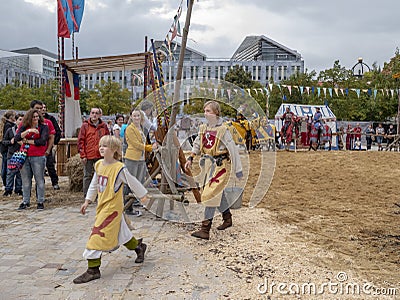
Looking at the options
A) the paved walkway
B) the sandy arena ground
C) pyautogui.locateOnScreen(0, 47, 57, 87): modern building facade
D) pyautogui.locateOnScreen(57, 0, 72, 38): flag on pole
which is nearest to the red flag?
pyautogui.locateOnScreen(57, 0, 72, 38): flag on pole

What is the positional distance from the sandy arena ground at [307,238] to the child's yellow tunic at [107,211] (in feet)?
3.30

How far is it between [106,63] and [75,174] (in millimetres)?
4481

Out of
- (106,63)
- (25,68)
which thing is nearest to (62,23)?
(106,63)

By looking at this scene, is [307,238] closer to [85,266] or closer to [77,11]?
[85,266]

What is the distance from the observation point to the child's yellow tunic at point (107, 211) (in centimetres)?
392

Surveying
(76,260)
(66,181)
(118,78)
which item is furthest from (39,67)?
(76,260)

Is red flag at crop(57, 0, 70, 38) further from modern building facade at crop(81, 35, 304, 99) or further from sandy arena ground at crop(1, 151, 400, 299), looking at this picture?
modern building facade at crop(81, 35, 304, 99)

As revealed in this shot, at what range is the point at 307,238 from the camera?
5254 millimetres

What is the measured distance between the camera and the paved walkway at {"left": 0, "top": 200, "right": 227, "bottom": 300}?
11.9 feet

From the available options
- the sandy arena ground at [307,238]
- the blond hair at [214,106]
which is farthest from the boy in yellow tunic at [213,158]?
the sandy arena ground at [307,238]

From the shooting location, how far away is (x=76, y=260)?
4449mm

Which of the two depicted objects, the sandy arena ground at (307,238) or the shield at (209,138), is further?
the shield at (209,138)

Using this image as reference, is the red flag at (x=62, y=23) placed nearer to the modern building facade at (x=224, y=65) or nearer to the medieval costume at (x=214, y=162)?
the medieval costume at (x=214, y=162)

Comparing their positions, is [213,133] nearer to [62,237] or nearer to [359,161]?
[62,237]
